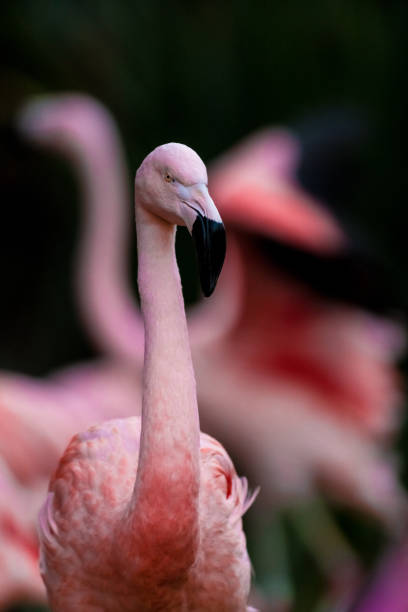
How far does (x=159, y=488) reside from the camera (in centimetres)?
215

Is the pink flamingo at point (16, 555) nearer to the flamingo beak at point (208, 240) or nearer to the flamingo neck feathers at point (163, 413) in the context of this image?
the flamingo neck feathers at point (163, 413)

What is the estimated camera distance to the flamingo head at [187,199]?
1.95 m

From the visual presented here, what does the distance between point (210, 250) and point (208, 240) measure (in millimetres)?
17

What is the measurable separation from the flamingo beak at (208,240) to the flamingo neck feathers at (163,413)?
0.21 m

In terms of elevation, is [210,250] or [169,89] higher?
[210,250]

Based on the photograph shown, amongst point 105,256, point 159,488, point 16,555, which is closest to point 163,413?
point 159,488

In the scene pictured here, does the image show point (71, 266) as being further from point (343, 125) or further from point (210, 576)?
point (210, 576)

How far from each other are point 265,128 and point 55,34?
1332mm

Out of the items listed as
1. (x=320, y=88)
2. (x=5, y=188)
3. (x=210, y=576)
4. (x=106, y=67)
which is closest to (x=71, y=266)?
(x=5, y=188)

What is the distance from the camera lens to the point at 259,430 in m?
5.43

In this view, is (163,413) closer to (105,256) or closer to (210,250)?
(210,250)

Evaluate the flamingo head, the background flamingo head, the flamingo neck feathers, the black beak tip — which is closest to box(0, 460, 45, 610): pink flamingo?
the flamingo neck feathers

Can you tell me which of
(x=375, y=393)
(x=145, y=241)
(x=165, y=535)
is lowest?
(x=375, y=393)

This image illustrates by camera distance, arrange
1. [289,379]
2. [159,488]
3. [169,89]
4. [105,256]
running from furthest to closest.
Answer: [169,89], [105,256], [289,379], [159,488]
